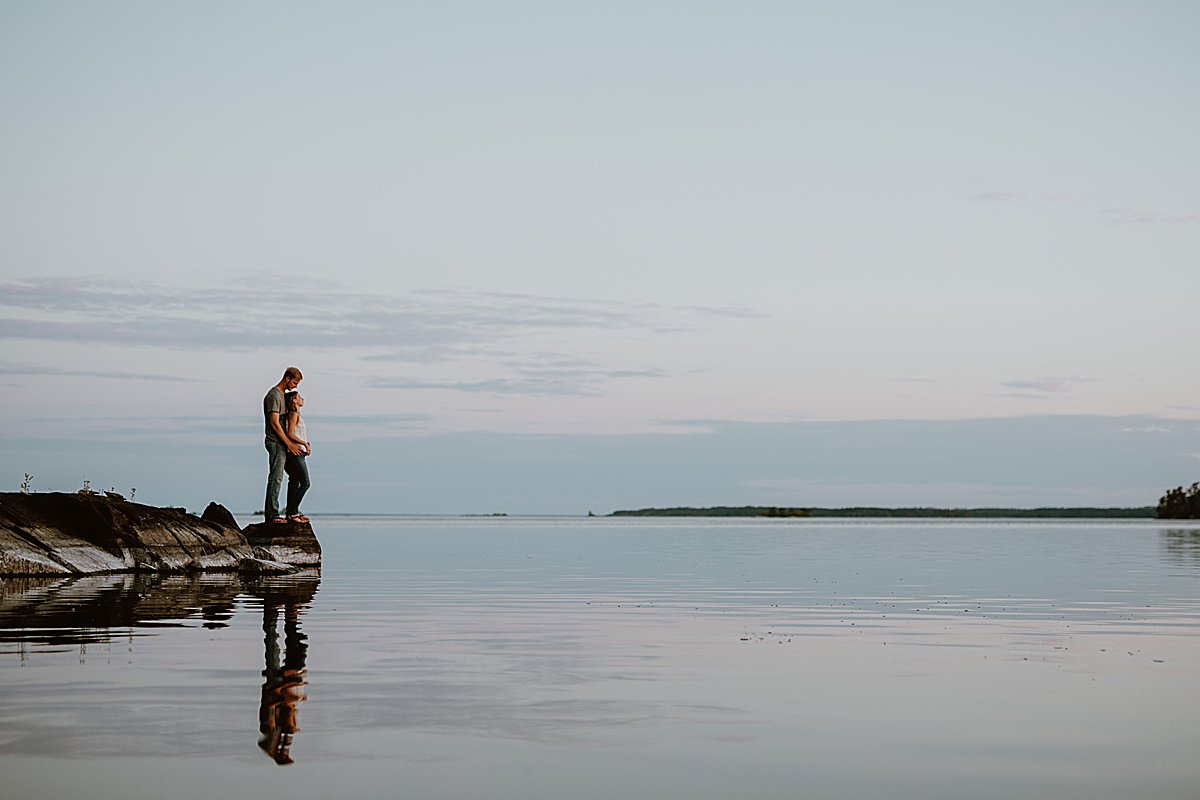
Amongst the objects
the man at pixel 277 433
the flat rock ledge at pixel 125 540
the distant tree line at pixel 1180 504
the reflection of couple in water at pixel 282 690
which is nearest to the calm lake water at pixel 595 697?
the reflection of couple in water at pixel 282 690

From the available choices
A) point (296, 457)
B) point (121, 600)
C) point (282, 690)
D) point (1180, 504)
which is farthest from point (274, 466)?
point (1180, 504)

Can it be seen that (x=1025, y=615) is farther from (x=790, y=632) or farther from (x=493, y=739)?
(x=493, y=739)

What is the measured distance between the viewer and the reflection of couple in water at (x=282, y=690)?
8492 mm

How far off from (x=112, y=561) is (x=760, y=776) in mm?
25112

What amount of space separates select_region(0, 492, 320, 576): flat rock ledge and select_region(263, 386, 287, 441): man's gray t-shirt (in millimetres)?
2711

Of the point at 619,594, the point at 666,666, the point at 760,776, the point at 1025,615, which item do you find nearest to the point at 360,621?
the point at 666,666

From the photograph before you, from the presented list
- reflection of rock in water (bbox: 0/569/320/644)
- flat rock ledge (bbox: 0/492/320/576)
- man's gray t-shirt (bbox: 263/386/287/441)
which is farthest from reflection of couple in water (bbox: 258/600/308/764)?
man's gray t-shirt (bbox: 263/386/287/441)

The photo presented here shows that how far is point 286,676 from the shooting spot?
460 inches

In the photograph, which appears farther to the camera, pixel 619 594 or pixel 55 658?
pixel 619 594

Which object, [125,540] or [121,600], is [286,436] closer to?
[125,540]

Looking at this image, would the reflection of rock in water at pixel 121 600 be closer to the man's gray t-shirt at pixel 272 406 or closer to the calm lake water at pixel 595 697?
the calm lake water at pixel 595 697

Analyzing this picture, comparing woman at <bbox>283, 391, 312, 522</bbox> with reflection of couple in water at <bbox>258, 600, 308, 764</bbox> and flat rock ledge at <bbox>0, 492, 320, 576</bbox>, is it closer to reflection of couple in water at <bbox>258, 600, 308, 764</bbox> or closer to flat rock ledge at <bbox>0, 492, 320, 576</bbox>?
flat rock ledge at <bbox>0, 492, 320, 576</bbox>

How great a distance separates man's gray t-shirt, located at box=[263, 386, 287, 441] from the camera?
3145 cm

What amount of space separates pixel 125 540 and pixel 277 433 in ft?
13.0
